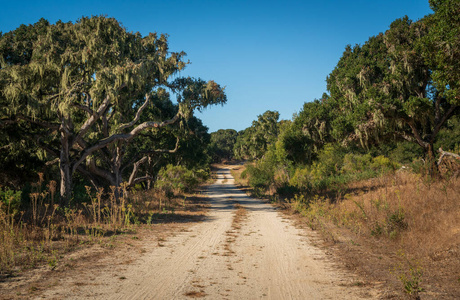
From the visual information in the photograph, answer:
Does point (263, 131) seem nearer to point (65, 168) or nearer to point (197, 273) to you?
point (65, 168)

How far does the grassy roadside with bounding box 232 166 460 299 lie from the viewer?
4.31 metres

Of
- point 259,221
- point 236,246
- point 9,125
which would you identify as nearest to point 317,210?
point 259,221

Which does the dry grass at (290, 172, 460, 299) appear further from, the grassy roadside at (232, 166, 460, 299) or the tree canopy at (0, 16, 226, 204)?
the tree canopy at (0, 16, 226, 204)

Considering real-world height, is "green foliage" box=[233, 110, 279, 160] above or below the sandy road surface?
above

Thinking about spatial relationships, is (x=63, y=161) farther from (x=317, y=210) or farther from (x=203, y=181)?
(x=203, y=181)

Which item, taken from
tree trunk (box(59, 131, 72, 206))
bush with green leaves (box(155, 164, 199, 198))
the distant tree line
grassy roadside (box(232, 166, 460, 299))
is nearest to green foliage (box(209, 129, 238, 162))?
bush with green leaves (box(155, 164, 199, 198))

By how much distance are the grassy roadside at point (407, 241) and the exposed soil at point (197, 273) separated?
1.58 feet

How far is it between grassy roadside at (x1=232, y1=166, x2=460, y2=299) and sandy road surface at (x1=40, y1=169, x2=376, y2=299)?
0.62 m

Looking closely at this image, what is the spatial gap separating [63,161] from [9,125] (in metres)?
2.64

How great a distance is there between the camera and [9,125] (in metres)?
12.5

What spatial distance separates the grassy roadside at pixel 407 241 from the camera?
14.1ft

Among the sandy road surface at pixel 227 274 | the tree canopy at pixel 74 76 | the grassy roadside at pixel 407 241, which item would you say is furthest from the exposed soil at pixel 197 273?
the tree canopy at pixel 74 76

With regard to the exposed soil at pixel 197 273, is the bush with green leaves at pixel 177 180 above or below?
above

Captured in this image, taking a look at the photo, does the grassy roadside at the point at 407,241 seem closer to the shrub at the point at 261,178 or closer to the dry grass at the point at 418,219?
the dry grass at the point at 418,219
